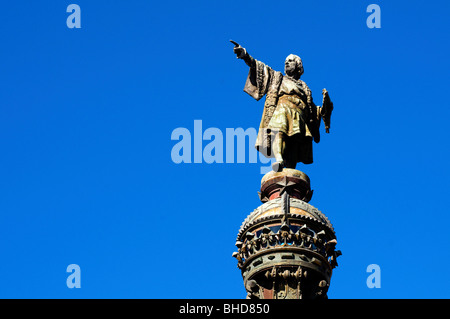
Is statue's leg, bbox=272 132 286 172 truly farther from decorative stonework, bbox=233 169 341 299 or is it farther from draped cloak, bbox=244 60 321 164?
decorative stonework, bbox=233 169 341 299

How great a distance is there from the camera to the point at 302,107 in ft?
105

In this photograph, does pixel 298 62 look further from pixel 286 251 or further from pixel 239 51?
pixel 286 251

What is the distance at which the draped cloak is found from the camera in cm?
3130

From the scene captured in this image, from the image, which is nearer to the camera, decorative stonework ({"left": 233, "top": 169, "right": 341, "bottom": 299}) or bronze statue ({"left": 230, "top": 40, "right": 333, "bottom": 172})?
decorative stonework ({"left": 233, "top": 169, "right": 341, "bottom": 299})

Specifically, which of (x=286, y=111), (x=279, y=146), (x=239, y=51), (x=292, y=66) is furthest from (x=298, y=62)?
(x=279, y=146)

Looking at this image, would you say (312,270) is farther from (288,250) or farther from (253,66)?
(253,66)

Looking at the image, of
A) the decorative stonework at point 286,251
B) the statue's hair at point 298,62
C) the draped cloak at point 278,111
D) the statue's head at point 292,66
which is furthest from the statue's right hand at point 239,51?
the decorative stonework at point 286,251

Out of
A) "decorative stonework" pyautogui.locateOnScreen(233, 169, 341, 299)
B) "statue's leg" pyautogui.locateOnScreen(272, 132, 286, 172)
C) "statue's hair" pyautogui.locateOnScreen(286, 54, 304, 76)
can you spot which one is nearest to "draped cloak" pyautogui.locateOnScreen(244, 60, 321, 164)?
"statue's leg" pyautogui.locateOnScreen(272, 132, 286, 172)

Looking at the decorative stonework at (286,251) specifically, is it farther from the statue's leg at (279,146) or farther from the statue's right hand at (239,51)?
the statue's right hand at (239,51)
